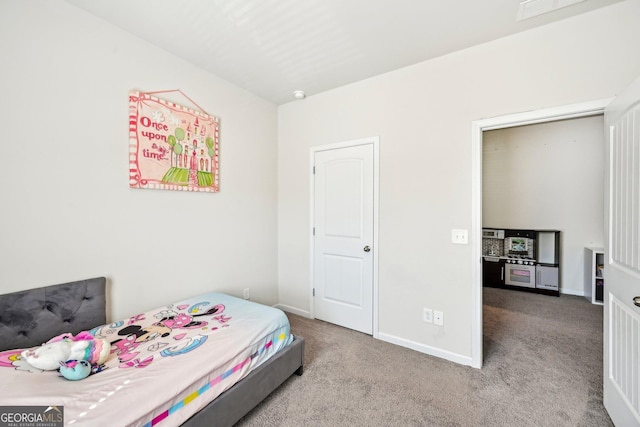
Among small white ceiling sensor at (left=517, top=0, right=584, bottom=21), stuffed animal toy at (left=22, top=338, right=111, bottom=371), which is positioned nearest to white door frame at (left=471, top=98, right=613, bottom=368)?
small white ceiling sensor at (left=517, top=0, right=584, bottom=21)

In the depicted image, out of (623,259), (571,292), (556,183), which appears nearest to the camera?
(623,259)

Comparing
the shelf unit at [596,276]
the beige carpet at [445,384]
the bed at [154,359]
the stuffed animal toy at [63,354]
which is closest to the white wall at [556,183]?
the shelf unit at [596,276]

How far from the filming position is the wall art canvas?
2.04 metres

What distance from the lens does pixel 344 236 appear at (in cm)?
293

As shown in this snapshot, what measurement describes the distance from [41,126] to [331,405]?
2627 mm

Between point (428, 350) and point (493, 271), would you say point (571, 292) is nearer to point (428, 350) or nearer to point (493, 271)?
point (493, 271)

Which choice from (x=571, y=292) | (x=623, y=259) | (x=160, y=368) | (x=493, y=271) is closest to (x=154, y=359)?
(x=160, y=368)

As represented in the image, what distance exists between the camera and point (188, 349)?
149 cm

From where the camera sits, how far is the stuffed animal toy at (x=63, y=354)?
126 centimetres

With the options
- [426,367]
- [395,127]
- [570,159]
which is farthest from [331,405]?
[570,159]

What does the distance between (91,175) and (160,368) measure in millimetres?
1440

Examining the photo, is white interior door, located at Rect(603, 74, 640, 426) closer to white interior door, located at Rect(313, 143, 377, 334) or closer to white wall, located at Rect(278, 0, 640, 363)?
white wall, located at Rect(278, 0, 640, 363)

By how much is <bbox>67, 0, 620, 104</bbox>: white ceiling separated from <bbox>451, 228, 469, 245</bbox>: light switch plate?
61.5 inches

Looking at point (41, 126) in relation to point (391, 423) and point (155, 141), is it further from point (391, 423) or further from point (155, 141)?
point (391, 423)
